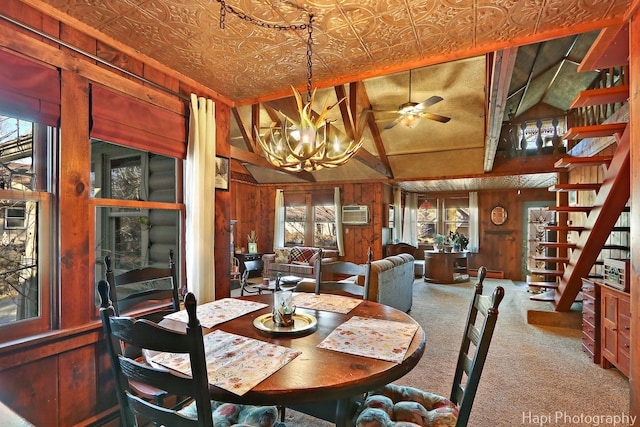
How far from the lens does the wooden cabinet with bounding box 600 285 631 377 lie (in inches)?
99.3

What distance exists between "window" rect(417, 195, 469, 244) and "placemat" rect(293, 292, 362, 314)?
25.4ft

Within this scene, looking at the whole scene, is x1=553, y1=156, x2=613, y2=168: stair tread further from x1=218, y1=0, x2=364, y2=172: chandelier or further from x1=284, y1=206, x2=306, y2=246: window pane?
x1=284, y1=206, x2=306, y2=246: window pane

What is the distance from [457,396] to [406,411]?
297 mm

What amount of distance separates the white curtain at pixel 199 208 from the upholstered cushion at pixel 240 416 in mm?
1246

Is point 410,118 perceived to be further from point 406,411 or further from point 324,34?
point 406,411

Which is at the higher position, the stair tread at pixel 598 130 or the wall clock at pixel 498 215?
the stair tread at pixel 598 130

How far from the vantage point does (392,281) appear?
3.91 m

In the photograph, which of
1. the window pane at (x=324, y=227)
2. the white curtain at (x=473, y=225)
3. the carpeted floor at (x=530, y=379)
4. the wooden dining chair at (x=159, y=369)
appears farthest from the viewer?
the white curtain at (x=473, y=225)

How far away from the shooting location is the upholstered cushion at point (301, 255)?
7281 mm

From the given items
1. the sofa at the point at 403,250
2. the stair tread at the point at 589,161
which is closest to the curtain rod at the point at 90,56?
the stair tread at the point at 589,161

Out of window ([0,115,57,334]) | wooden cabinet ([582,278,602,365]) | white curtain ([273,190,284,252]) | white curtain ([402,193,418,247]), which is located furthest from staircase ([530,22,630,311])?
white curtain ([273,190,284,252])

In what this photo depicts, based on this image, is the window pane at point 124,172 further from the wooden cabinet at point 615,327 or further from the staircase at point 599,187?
the wooden cabinet at point 615,327

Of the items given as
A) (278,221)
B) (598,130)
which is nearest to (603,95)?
(598,130)

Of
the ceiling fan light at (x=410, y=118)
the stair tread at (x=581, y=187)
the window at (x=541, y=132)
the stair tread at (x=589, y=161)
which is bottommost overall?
the stair tread at (x=581, y=187)
